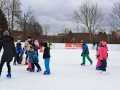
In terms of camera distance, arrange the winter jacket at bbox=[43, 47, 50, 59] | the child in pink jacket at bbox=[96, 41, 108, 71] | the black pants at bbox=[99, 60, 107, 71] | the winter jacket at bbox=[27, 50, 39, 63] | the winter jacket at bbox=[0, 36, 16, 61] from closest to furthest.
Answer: the winter jacket at bbox=[0, 36, 16, 61] < the winter jacket at bbox=[43, 47, 50, 59] < the winter jacket at bbox=[27, 50, 39, 63] < the child in pink jacket at bbox=[96, 41, 108, 71] < the black pants at bbox=[99, 60, 107, 71]

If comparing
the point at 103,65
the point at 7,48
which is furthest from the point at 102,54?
the point at 7,48

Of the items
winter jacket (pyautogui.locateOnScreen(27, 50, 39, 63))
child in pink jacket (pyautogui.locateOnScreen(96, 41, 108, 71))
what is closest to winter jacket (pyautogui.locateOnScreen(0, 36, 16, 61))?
winter jacket (pyautogui.locateOnScreen(27, 50, 39, 63))

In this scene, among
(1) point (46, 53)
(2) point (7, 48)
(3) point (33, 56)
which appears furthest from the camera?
(3) point (33, 56)

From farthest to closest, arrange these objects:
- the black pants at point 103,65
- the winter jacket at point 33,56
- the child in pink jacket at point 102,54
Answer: the black pants at point 103,65, the child in pink jacket at point 102,54, the winter jacket at point 33,56

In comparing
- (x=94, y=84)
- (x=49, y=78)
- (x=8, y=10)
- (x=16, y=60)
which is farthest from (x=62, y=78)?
(x=8, y=10)

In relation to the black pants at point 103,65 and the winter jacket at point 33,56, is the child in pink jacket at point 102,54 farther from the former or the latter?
the winter jacket at point 33,56

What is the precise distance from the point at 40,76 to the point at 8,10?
42.9 meters

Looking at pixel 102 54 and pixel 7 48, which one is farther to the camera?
pixel 102 54

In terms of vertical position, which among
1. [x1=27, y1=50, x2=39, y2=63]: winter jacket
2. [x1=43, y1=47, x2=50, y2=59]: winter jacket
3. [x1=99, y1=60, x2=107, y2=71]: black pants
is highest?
[x1=43, y1=47, x2=50, y2=59]: winter jacket

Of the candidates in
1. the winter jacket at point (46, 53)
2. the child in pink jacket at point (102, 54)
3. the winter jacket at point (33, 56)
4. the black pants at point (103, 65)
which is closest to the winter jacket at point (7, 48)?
the winter jacket at point (46, 53)

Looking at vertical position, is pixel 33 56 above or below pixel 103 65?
above

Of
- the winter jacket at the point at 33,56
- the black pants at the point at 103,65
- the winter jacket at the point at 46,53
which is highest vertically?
the winter jacket at the point at 46,53

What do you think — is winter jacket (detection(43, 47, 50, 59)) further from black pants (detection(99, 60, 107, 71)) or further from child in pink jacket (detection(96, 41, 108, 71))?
black pants (detection(99, 60, 107, 71))

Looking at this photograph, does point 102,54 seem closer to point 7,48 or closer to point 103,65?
point 103,65
